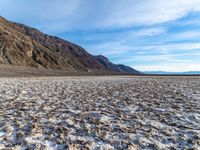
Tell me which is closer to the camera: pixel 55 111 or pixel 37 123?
pixel 37 123

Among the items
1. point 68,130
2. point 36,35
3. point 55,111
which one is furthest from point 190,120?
point 36,35

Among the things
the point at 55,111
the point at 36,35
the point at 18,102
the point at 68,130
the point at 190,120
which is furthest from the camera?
the point at 36,35

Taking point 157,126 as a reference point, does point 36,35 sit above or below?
above

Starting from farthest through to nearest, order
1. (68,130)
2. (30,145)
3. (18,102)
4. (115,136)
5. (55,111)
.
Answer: (18,102) → (55,111) → (68,130) → (115,136) → (30,145)

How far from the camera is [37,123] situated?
24.3 feet

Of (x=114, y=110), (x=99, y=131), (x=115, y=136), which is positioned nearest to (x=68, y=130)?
(x=99, y=131)

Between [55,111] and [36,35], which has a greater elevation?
[36,35]

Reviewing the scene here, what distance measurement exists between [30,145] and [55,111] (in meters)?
3.42

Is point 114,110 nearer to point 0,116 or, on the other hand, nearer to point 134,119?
point 134,119

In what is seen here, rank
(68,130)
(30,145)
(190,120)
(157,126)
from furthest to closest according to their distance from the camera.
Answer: (190,120)
(157,126)
(68,130)
(30,145)

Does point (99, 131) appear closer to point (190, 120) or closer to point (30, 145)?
point (30, 145)

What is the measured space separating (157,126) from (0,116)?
4716 mm

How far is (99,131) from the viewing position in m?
6.75

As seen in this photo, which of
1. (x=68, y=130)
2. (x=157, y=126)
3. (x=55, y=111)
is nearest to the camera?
(x=68, y=130)
